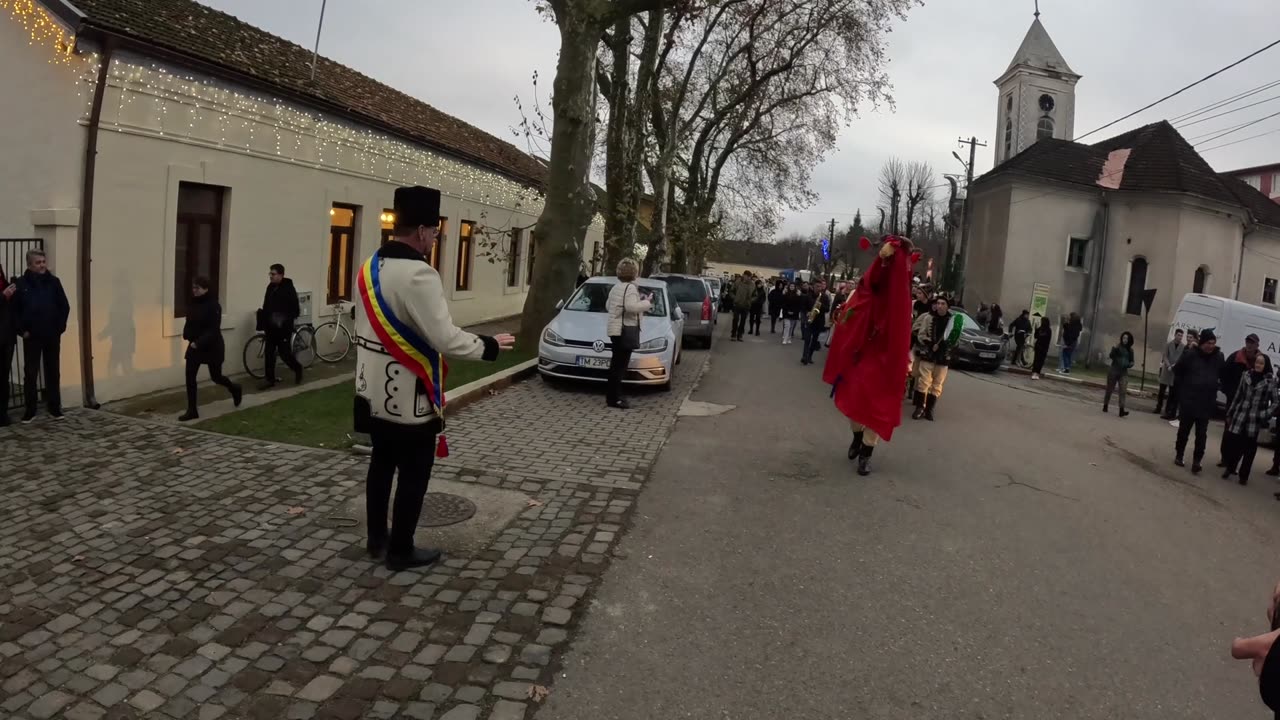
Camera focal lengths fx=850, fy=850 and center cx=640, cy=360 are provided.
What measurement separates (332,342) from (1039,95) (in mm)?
46357

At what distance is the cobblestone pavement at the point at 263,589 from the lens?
361cm

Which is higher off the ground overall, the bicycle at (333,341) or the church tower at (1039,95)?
the church tower at (1039,95)

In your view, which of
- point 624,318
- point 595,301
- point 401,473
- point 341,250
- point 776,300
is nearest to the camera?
point 401,473

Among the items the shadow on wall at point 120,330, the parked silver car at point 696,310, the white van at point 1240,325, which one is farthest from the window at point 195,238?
the white van at point 1240,325

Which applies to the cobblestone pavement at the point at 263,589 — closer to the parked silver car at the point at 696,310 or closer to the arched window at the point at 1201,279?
the parked silver car at the point at 696,310

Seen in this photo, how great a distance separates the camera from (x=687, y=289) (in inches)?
787

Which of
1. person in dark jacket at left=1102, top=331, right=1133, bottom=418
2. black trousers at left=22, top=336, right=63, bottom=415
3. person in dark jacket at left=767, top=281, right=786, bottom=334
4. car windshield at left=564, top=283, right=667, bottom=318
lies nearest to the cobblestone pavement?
black trousers at left=22, top=336, right=63, bottom=415

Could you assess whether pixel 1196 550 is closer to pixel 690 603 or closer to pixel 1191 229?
pixel 690 603

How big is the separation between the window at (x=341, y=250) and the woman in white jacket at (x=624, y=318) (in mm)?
7117

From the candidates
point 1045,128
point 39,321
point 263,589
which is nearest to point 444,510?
point 263,589

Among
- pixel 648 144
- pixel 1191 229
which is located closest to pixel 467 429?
pixel 648 144

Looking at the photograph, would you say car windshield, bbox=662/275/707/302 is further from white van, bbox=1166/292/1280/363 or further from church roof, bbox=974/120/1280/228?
church roof, bbox=974/120/1280/228

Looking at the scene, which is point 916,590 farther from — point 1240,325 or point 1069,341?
point 1069,341

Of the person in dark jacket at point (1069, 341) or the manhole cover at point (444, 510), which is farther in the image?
the person in dark jacket at point (1069, 341)
